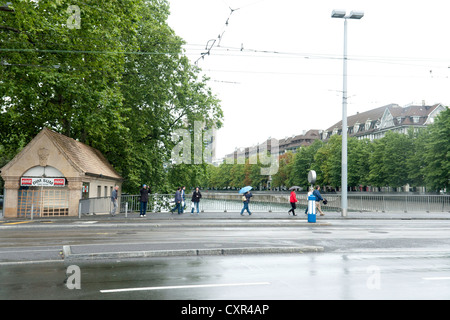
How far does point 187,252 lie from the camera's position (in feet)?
33.6

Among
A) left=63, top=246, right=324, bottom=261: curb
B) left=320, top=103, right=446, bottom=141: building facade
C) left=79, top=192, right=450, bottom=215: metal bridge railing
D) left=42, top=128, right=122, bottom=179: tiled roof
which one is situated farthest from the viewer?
left=320, top=103, right=446, bottom=141: building facade

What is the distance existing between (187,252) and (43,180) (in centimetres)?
1792

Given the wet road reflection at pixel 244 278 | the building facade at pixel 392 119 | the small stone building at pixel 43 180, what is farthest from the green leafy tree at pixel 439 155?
the wet road reflection at pixel 244 278

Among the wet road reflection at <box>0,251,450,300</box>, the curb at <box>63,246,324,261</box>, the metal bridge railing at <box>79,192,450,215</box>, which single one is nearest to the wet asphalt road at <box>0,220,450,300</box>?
the wet road reflection at <box>0,251,450,300</box>

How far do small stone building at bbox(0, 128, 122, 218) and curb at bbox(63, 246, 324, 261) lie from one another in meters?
15.9

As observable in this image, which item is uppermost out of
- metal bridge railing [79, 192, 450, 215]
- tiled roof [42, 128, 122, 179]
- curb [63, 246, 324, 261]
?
tiled roof [42, 128, 122, 179]

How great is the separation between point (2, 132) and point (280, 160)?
98570 mm

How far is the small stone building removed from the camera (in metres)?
25.0

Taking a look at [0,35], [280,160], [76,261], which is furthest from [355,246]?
[280,160]

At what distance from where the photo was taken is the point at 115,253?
9.84 metres

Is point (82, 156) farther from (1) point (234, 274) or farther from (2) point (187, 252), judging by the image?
(1) point (234, 274)

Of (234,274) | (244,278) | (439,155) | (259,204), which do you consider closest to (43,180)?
(259,204)

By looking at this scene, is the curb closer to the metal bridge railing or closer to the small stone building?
the small stone building

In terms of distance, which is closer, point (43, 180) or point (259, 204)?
point (43, 180)
